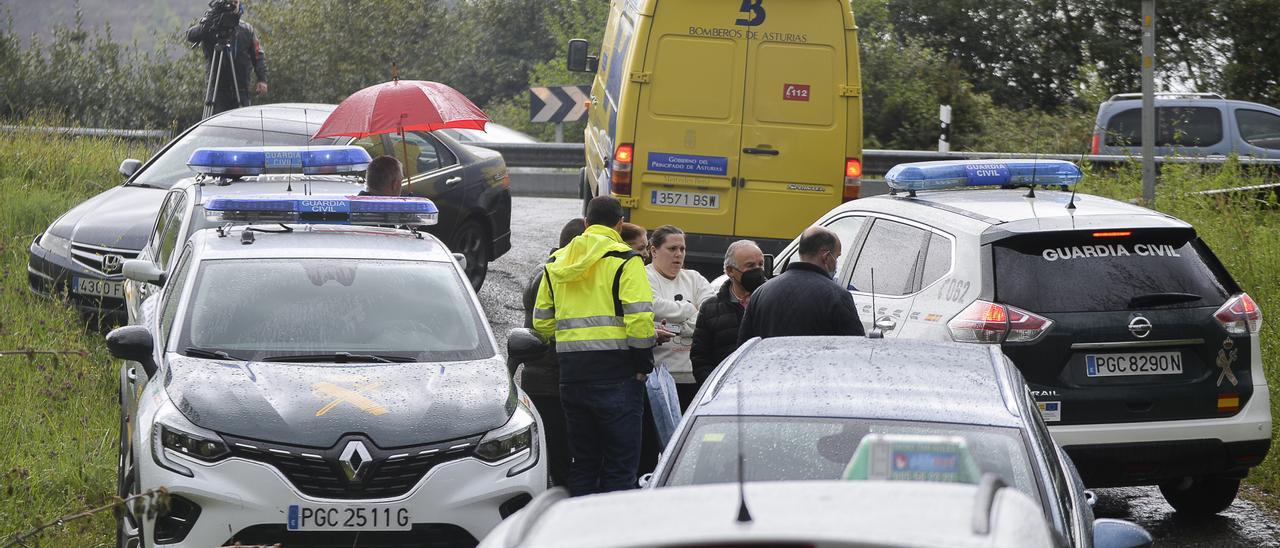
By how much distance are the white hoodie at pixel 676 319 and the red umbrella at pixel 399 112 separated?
10.7ft

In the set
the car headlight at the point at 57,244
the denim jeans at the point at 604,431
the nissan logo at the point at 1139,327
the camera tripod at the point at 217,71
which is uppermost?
the camera tripod at the point at 217,71

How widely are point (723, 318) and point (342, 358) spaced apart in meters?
1.80

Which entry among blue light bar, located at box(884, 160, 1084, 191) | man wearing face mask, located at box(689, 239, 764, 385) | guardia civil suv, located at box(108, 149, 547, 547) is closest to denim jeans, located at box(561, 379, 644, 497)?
man wearing face mask, located at box(689, 239, 764, 385)

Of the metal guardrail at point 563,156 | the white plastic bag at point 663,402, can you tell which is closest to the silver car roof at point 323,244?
the white plastic bag at point 663,402

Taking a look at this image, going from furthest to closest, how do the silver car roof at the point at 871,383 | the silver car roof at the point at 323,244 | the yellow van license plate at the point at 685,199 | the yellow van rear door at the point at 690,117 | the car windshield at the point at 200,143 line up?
the car windshield at the point at 200,143
the yellow van license plate at the point at 685,199
the yellow van rear door at the point at 690,117
the silver car roof at the point at 323,244
the silver car roof at the point at 871,383

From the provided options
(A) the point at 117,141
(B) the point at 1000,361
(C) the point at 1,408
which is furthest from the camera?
(A) the point at 117,141

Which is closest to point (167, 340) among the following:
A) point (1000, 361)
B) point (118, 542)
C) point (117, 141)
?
point (118, 542)

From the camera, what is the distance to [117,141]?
17844 millimetres

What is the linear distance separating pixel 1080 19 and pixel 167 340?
23.4 meters

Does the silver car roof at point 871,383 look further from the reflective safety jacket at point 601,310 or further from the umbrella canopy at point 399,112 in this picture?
the umbrella canopy at point 399,112

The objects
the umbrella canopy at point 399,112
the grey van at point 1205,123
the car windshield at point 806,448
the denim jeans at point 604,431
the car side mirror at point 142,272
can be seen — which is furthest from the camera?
the grey van at point 1205,123

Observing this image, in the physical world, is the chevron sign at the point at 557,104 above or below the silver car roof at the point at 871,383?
above

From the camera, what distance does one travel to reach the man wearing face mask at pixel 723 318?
7223 mm

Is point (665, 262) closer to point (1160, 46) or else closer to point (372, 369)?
point (372, 369)
